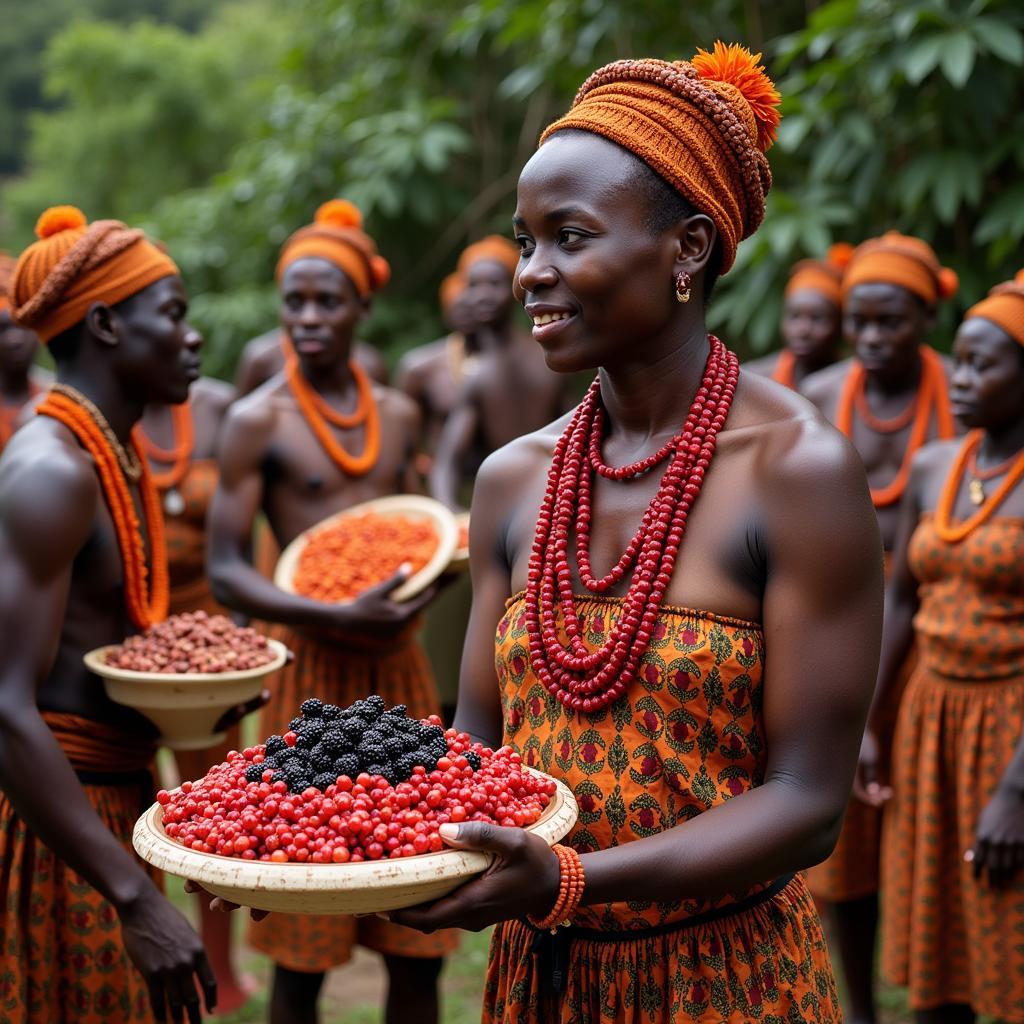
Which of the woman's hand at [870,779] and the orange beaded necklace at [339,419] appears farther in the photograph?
the orange beaded necklace at [339,419]

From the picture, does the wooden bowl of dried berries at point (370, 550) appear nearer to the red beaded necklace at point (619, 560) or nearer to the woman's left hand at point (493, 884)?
the red beaded necklace at point (619, 560)

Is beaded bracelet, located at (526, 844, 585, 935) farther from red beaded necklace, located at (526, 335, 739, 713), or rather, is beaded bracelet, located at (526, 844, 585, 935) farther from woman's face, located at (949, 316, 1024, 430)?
woman's face, located at (949, 316, 1024, 430)

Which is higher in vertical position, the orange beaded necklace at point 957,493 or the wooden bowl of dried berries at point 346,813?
the wooden bowl of dried berries at point 346,813

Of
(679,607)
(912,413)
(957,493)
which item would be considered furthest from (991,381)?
(679,607)

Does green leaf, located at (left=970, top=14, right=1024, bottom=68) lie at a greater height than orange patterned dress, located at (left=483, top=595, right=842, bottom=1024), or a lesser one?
greater

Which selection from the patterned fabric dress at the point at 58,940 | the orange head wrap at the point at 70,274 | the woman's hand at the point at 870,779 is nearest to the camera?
the patterned fabric dress at the point at 58,940

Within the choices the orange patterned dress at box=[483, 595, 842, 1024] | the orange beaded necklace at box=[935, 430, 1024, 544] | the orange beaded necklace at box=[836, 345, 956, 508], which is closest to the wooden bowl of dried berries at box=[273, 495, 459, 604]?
the orange beaded necklace at box=[935, 430, 1024, 544]

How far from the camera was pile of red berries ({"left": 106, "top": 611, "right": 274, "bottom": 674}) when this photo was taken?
10.0ft

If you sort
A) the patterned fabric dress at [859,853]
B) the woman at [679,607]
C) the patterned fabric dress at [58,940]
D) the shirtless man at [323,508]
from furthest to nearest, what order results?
the patterned fabric dress at [859,853] → the shirtless man at [323,508] → the patterned fabric dress at [58,940] → the woman at [679,607]

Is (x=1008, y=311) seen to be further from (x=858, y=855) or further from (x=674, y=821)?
(x=674, y=821)

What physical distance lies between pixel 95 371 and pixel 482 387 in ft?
13.3

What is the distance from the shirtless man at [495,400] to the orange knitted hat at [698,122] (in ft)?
15.2

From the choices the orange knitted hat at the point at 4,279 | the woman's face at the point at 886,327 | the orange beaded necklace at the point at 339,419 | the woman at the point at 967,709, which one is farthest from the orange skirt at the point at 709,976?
the orange knitted hat at the point at 4,279

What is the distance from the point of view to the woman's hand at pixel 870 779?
4.48 metres
